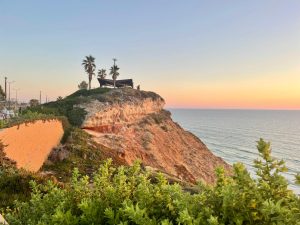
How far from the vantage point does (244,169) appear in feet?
11.4

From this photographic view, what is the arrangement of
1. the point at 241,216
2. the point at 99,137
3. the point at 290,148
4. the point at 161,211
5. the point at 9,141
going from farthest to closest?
the point at 290,148 → the point at 99,137 → the point at 9,141 → the point at 161,211 → the point at 241,216

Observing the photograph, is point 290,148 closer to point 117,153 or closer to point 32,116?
point 117,153

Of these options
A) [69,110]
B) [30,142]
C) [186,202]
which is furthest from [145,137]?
[186,202]

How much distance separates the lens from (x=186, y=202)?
146 inches

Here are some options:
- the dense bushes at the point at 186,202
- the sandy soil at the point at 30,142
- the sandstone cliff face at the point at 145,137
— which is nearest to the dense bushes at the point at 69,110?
the sandstone cliff face at the point at 145,137

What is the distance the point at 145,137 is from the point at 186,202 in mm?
46140

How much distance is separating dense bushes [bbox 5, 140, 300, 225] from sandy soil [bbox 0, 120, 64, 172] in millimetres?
15310

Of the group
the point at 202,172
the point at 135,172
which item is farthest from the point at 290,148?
the point at 135,172

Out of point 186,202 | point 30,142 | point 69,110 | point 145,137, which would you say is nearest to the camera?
point 186,202

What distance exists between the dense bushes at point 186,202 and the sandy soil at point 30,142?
15.3 m

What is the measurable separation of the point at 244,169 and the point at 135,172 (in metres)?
1.97

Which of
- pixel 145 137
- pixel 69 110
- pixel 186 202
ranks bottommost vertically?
pixel 145 137

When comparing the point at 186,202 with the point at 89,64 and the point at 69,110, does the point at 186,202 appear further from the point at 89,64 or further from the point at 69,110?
the point at 89,64

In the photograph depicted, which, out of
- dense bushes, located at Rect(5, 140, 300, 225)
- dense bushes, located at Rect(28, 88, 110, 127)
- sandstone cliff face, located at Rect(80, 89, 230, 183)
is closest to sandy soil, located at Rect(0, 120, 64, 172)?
sandstone cliff face, located at Rect(80, 89, 230, 183)
